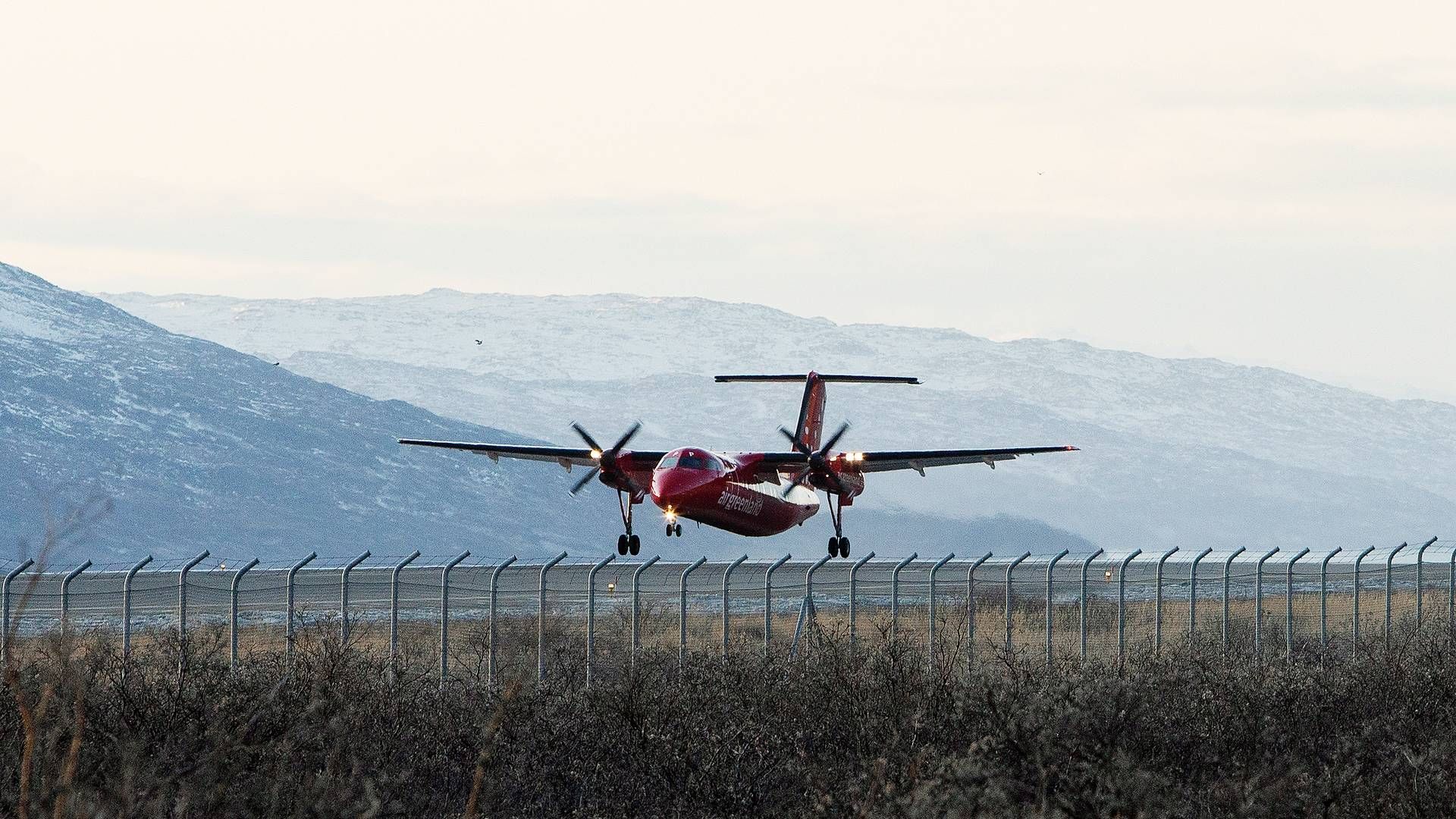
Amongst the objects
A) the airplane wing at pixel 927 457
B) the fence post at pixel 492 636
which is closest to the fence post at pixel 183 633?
the fence post at pixel 492 636

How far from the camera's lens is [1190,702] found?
75.4ft

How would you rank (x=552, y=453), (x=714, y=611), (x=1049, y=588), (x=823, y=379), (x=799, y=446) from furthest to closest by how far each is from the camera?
(x=714, y=611) → (x=823, y=379) → (x=799, y=446) → (x=552, y=453) → (x=1049, y=588)

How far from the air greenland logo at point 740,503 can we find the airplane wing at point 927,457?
11.0 ft

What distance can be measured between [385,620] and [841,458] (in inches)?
542

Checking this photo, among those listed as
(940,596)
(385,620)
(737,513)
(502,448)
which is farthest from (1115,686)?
(940,596)

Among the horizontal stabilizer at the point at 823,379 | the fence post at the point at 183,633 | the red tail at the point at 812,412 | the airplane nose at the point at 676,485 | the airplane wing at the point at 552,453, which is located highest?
the horizontal stabilizer at the point at 823,379

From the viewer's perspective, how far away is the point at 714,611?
68.2 m

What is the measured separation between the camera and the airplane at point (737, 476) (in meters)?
41.0

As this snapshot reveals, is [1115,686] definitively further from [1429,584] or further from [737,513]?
[1429,584]

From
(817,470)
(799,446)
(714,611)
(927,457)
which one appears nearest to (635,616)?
(817,470)

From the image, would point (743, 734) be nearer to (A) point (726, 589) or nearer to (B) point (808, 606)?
(A) point (726, 589)

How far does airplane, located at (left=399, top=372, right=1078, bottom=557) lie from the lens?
40969 mm

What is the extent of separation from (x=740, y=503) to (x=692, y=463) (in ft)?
7.36

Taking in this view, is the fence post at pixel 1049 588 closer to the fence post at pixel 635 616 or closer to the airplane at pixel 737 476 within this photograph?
the fence post at pixel 635 616
